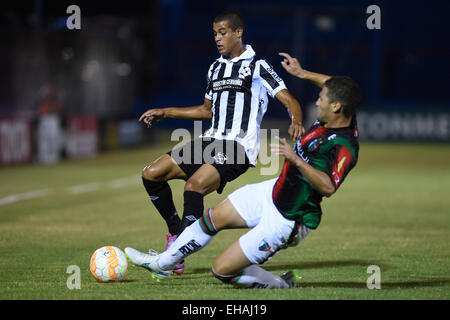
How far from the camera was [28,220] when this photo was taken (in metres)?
11.2

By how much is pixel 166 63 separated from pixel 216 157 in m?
34.5

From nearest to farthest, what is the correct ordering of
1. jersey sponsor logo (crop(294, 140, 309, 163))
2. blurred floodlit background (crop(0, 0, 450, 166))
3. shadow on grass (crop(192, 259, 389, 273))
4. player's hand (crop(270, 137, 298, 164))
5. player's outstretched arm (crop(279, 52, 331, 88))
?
player's hand (crop(270, 137, 298, 164)), jersey sponsor logo (crop(294, 140, 309, 163)), player's outstretched arm (crop(279, 52, 331, 88)), shadow on grass (crop(192, 259, 389, 273)), blurred floodlit background (crop(0, 0, 450, 166))

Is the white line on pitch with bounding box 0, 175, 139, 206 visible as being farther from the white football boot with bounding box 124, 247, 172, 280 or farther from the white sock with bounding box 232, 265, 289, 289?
the white sock with bounding box 232, 265, 289, 289

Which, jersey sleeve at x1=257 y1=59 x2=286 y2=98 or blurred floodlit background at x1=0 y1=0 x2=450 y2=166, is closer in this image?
jersey sleeve at x1=257 y1=59 x2=286 y2=98

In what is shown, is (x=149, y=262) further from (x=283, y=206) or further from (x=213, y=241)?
(x=213, y=241)

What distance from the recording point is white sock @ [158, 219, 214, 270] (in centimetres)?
655

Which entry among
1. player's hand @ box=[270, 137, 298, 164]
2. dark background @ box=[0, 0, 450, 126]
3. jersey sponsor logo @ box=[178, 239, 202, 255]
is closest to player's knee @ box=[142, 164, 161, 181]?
jersey sponsor logo @ box=[178, 239, 202, 255]

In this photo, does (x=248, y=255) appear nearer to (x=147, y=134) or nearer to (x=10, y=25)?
(x=10, y=25)

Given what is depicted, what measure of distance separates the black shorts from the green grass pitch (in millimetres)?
984

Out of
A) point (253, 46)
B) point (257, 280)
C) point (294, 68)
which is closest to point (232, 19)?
point (294, 68)

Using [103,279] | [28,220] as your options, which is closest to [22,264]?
[103,279]

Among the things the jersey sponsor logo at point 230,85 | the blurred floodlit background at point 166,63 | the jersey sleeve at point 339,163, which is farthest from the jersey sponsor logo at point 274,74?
the blurred floodlit background at point 166,63

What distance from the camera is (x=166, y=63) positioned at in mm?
41500

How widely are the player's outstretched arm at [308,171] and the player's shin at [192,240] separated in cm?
97
